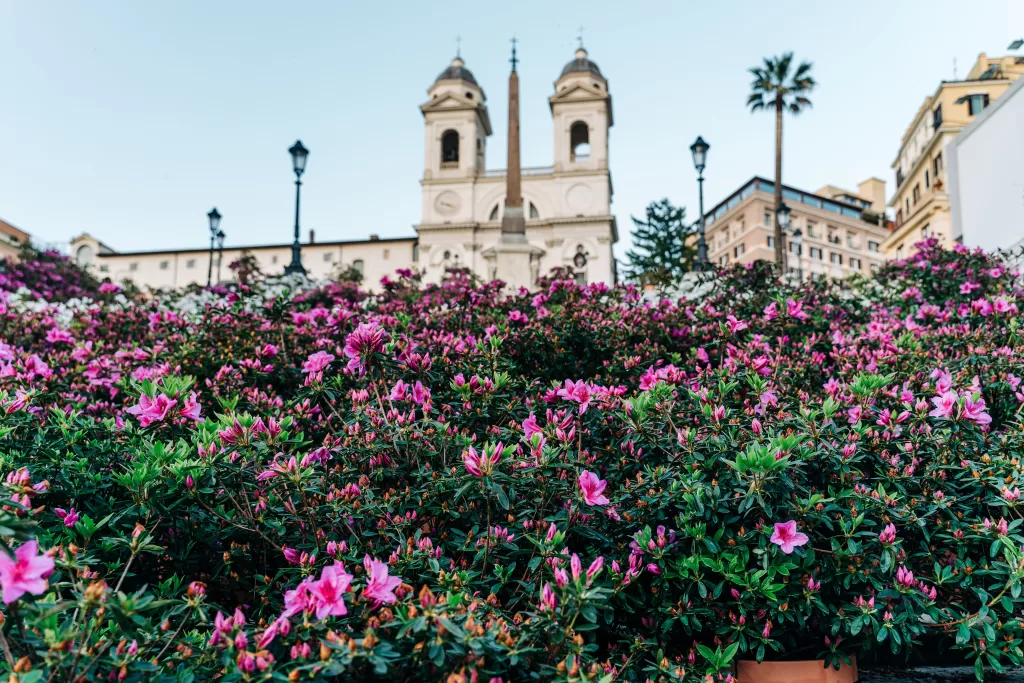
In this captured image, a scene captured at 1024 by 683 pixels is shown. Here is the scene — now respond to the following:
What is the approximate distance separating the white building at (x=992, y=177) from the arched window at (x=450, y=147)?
5360 centimetres

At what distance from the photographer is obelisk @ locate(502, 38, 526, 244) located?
1499cm

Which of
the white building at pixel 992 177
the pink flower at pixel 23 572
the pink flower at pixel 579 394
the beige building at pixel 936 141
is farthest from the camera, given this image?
the beige building at pixel 936 141

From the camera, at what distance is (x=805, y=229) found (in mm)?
80250

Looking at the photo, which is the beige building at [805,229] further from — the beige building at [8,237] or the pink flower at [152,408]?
the pink flower at [152,408]

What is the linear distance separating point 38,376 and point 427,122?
6110 cm

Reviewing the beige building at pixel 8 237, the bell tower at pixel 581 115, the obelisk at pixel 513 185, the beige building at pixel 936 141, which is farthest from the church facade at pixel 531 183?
the obelisk at pixel 513 185

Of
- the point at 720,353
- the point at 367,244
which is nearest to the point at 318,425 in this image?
the point at 720,353

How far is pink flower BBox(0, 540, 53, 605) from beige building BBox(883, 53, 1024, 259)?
146ft

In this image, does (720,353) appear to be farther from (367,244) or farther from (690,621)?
(367,244)

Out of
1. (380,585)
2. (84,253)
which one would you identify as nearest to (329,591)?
(380,585)

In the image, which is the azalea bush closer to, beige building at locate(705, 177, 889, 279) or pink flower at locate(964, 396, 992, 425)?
pink flower at locate(964, 396, 992, 425)

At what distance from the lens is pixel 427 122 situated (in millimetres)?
61625

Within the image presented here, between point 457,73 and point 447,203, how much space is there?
1296 centimetres

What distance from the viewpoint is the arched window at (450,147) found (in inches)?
2454
